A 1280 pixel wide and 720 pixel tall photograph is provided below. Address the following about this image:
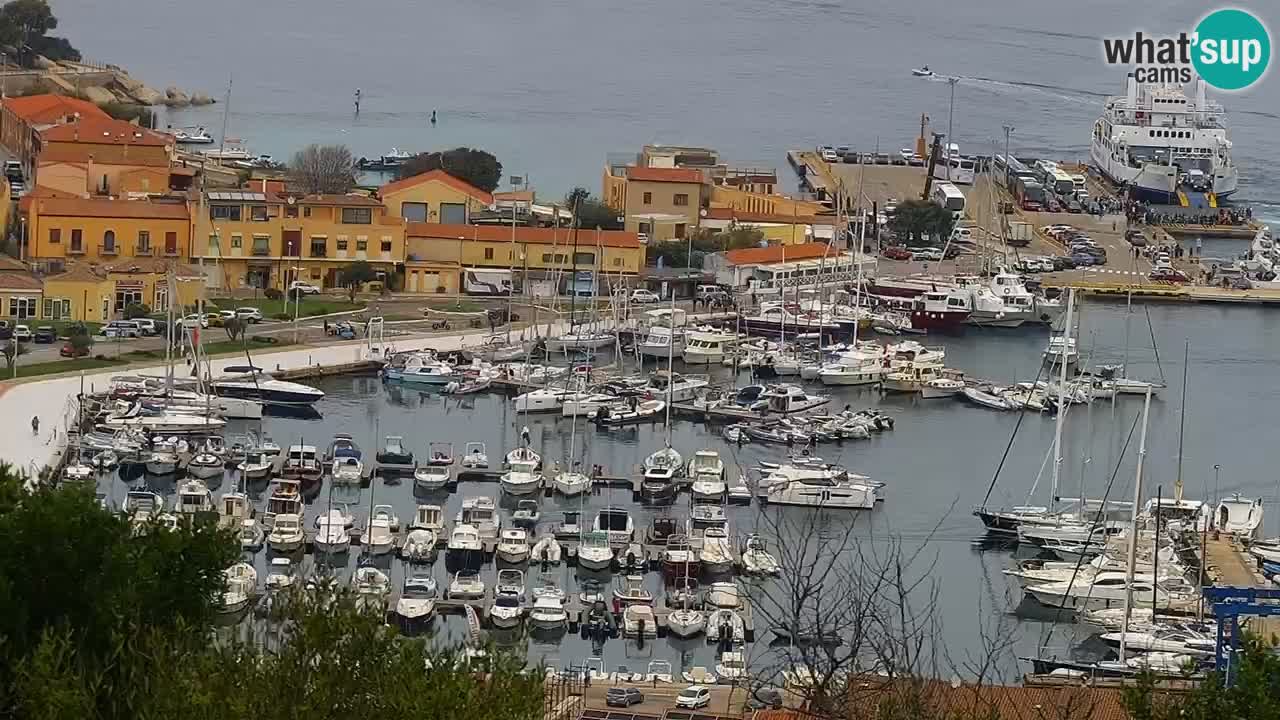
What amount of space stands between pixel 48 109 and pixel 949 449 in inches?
342

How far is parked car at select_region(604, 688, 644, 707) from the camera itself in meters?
8.93

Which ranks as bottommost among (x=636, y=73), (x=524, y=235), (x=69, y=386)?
(x=69, y=386)

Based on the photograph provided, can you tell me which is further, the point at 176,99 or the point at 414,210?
the point at 176,99

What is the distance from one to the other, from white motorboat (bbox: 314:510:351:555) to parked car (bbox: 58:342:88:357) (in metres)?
3.67

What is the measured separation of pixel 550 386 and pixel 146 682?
884cm

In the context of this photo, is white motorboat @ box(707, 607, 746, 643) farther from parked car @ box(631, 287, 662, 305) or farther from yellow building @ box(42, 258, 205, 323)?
parked car @ box(631, 287, 662, 305)

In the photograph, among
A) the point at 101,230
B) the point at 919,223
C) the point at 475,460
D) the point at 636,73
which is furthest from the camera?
the point at 636,73

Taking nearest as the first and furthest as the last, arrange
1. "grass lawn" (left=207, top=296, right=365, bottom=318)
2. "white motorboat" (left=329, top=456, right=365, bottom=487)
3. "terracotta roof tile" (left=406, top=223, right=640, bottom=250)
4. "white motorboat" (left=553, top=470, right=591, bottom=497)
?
1. "white motorboat" (left=553, top=470, right=591, bottom=497)
2. "white motorboat" (left=329, top=456, right=365, bottom=487)
3. "grass lawn" (left=207, top=296, right=365, bottom=318)
4. "terracotta roof tile" (left=406, top=223, right=640, bottom=250)

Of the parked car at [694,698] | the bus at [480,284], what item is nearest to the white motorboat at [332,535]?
the parked car at [694,698]

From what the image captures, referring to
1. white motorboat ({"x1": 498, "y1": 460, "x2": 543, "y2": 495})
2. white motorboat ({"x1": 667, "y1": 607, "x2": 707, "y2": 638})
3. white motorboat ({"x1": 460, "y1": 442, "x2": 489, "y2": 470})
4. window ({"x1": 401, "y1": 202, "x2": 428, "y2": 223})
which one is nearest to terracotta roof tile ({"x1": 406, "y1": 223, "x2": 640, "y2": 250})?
window ({"x1": 401, "y1": 202, "x2": 428, "y2": 223})

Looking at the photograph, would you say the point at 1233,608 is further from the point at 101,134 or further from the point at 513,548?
the point at 101,134

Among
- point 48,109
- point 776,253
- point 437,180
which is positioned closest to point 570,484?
point 776,253

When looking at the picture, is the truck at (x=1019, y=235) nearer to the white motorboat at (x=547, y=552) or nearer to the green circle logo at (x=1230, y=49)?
the green circle logo at (x=1230, y=49)

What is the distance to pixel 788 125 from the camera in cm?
2938
